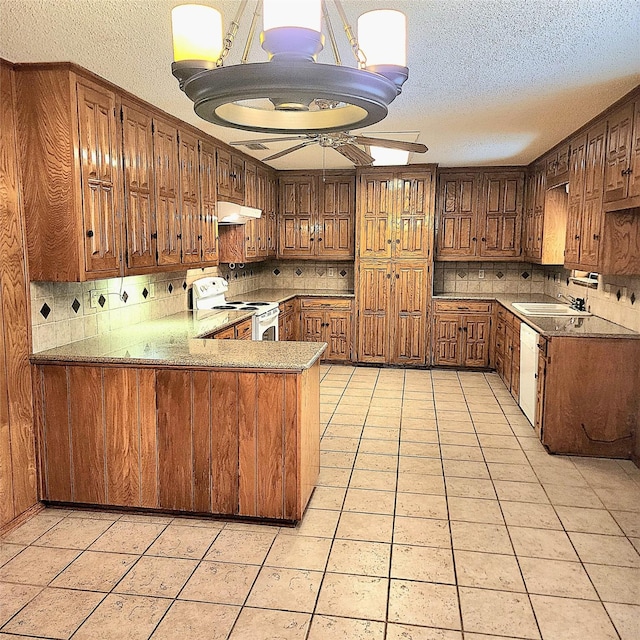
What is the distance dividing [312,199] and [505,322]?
2.77 meters

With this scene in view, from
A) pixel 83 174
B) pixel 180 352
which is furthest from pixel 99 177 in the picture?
pixel 180 352

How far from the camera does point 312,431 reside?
3273 millimetres

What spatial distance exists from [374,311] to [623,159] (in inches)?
140

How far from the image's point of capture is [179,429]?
3049 mm

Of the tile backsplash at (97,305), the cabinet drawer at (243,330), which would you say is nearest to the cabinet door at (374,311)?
the cabinet drawer at (243,330)

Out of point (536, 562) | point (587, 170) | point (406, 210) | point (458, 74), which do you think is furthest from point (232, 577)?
point (406, 210)

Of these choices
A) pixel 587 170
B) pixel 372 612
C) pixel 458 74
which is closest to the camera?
pixel 372 612

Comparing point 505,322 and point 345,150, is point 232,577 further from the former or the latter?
point 505,322

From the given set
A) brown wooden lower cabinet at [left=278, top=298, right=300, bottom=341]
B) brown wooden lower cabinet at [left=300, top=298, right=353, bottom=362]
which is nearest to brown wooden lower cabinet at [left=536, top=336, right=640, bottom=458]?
brown wooden lower cabinet at [left=278, top=298, right=300, bottom=341]

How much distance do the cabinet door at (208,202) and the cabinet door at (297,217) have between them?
2187 millimetres

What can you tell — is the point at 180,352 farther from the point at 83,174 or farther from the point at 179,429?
the point at 83,174

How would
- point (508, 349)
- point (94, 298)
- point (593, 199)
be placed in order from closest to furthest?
point (94, 298)
point (593, 199)
point (508, 349)

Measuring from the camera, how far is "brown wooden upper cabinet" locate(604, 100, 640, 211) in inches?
132

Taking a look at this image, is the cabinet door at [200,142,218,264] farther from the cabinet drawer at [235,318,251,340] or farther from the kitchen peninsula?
the kitchen peninsula
